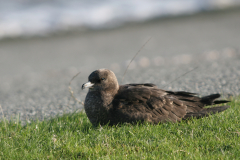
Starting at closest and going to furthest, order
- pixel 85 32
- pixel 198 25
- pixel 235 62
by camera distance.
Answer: pixel 235 62 → pixel 198 25 → pixel 85 32

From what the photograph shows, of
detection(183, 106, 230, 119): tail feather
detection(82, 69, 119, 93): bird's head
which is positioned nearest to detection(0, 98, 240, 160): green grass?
detection(183, 106, 230, 119): tail feather

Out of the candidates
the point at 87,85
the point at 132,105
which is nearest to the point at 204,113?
the point at 132,105

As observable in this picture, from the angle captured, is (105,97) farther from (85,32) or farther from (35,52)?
(85,32)

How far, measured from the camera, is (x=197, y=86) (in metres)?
8.42

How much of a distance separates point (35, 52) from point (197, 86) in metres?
10.4

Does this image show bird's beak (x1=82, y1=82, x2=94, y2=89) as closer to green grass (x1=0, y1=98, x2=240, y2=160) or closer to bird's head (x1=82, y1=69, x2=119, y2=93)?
bird's head (x1=82, y1=69, x2=119, y2=93)

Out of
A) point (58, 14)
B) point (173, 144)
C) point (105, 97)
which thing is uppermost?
point (58, 14)

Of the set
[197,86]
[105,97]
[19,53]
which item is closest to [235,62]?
[197,86]

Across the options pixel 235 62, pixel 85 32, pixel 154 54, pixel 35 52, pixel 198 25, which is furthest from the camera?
pixel 85 32

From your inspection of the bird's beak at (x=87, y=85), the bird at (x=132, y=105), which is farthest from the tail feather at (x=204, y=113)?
the bird's beak at (x=87, y=85)

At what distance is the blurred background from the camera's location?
8836mm

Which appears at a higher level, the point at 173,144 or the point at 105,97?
the point at 105,97

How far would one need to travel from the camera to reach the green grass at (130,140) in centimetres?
418

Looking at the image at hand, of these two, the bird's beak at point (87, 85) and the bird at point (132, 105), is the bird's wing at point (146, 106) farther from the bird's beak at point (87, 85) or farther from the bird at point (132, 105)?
the bird's beak at point (87, 85)
